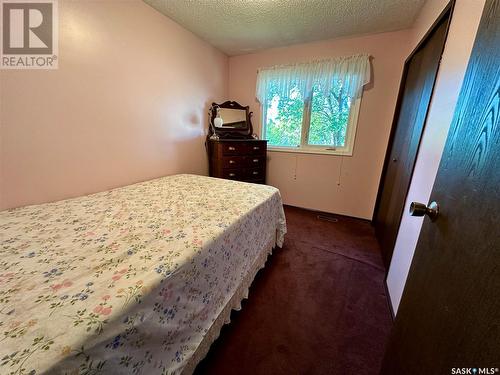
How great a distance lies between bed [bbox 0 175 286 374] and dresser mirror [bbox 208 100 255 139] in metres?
1.84

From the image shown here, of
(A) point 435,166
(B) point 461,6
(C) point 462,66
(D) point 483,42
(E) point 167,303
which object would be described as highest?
(B) point 461,6

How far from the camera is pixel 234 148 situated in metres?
2.82

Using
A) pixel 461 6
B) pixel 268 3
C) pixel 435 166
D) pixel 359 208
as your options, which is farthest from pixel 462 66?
pixel 359 208

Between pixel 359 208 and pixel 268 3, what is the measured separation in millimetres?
2714

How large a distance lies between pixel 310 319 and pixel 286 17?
281 cm

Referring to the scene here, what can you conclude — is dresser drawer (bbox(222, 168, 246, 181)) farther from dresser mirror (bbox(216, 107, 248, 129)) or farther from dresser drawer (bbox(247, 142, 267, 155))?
dresser mirror (bbox(216, 107, 248, 129))

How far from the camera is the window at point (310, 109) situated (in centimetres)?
262

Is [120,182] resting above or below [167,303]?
above

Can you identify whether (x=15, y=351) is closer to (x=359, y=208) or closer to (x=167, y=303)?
(x=167, y=303)

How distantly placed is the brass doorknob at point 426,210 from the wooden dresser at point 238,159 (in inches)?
92.4

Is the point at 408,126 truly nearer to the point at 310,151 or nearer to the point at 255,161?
the point at 310,151

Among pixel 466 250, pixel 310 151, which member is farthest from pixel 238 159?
pixel 466 250

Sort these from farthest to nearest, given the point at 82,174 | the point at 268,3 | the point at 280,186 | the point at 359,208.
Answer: the point at 280,186 → the point at 359,208 → the point at 268,3 → the point at 82,174

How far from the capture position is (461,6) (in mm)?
1062
